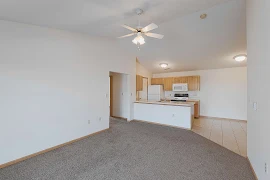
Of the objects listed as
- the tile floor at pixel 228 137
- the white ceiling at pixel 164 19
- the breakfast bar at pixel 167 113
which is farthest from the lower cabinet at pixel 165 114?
the white ceiling at pixel 164 19

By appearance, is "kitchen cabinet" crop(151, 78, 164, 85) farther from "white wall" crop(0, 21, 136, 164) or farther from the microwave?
"white wall" crop(0, 21, 136, 164)

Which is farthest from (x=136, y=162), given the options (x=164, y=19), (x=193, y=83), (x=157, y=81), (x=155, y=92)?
(x=157, y=81)

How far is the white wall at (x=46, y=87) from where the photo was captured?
2375 mm

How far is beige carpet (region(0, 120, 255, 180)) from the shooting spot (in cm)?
203

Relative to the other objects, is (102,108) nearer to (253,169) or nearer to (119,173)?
(119,173)

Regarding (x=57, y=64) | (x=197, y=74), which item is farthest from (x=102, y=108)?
(x=197, y=74)

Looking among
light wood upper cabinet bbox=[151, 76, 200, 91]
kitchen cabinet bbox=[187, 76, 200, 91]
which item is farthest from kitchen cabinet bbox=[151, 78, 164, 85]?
kitchen cabinet bbox=[187, 76, 200, 91]

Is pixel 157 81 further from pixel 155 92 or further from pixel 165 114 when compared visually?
pixel 165 114

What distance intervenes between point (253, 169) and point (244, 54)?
375 cm

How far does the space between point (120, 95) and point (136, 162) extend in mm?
3789

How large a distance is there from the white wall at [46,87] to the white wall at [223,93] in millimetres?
4807

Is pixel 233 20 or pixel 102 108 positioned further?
A: pixel 102 108

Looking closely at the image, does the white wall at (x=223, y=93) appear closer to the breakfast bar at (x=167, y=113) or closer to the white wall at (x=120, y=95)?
the breakfast bar at (x=167, y=113)

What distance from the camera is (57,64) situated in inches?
120
